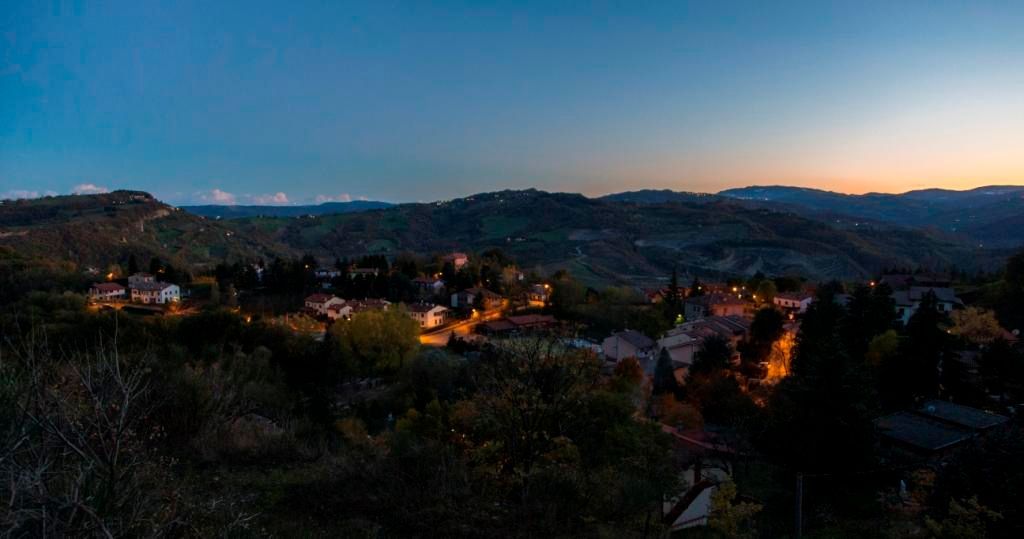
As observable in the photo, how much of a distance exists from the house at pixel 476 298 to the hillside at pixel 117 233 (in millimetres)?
34183

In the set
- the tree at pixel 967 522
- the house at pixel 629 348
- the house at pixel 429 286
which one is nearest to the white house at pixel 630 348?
the house at pixel 629 348

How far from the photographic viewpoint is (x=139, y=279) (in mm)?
45281

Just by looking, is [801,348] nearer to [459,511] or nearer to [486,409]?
[486,409]

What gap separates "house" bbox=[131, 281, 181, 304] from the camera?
140 ft

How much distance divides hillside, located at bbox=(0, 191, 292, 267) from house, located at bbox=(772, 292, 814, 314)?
58774 mm

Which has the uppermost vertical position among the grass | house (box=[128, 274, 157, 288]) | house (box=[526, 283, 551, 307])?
the grass

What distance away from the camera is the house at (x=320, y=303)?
4075 centimetres

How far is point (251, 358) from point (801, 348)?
21794 millimetres

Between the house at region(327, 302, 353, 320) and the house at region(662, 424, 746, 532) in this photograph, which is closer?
the house at region(662, 424, 746, 532)

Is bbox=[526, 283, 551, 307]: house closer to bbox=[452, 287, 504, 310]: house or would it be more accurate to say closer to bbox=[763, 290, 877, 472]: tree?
bbox=[452, 287, 504, 310]: house

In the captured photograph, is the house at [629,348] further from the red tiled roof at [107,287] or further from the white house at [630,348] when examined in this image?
the red tiled roof at [107,287]

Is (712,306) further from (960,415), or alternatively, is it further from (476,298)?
(960,415)

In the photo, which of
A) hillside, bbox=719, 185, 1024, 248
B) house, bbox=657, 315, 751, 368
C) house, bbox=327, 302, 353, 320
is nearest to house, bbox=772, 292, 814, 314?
house, bbox=657, 315, 751, 368

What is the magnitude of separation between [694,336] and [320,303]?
26554mm
